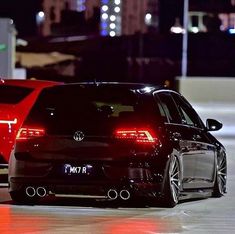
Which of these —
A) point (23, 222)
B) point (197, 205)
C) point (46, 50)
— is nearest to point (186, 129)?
point (197, 205)

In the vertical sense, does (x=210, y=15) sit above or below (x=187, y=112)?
below

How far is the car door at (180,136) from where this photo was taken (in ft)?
38.0

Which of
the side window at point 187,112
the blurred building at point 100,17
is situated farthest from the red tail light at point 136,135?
the blurred building at point 100,17

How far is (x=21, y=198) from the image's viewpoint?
11734 millimetres

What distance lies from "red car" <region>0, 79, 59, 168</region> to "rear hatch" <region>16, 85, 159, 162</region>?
8.01 feet

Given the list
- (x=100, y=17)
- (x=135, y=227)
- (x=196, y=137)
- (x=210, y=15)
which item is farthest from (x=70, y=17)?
(x=135, y=227)

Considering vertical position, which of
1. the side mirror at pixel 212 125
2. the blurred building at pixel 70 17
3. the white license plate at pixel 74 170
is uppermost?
the side mirror at pixel 212 125

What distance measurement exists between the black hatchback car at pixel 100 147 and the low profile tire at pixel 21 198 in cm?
1

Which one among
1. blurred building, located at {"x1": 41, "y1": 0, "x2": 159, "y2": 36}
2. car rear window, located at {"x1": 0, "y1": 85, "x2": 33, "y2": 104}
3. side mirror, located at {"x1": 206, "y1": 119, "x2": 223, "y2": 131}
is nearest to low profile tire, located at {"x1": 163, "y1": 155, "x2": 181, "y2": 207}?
side mirror, located at {"x1": 206, "y1": 119, "x2": 223, "y2": 131}

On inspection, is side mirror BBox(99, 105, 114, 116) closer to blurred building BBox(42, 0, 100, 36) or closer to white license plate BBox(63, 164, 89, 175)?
white license plate BBox(63, 164, 89, 175)

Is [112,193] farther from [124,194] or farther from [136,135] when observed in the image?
[136,135]

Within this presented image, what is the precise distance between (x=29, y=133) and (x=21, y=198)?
854mm

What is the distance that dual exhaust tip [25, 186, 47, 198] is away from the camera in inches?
451

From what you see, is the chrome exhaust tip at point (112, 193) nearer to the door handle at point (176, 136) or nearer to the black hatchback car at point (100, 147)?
the black hatchback car at point (100, 147)
